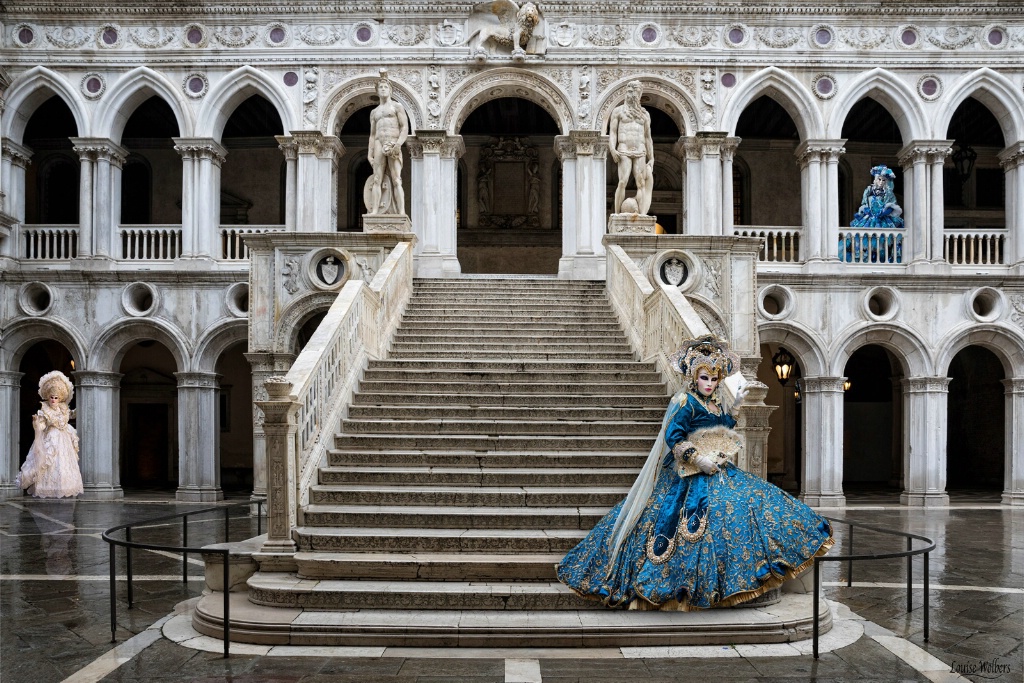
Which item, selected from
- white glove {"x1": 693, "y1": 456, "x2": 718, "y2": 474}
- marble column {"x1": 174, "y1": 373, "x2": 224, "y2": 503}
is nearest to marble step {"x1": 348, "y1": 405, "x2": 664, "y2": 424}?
white glove {"x1": 693, "y1": 456, "x2": 718, "y2": 474}

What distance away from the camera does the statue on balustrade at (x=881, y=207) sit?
2127 cm

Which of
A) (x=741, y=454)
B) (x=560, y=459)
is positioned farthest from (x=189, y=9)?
(x=741, y=454)

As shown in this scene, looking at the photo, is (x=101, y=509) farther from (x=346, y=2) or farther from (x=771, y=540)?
(x=771, y=540)

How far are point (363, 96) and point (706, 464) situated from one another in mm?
15807

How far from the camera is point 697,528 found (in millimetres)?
7023

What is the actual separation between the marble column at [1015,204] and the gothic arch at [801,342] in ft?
15.7

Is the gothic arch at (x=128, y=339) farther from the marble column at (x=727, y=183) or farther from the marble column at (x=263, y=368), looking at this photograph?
the marble column at (x=727, y=183)

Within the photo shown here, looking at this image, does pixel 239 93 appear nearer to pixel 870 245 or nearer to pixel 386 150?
pixel 386 150

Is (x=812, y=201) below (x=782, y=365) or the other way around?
the other way around

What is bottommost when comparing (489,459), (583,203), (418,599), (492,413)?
(418,599)

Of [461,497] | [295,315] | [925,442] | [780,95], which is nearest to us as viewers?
[461,497]

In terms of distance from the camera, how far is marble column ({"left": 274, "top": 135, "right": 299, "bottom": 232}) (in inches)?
816

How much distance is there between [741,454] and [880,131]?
1923 cm

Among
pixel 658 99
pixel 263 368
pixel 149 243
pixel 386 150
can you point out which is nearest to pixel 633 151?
pixel 386 150
